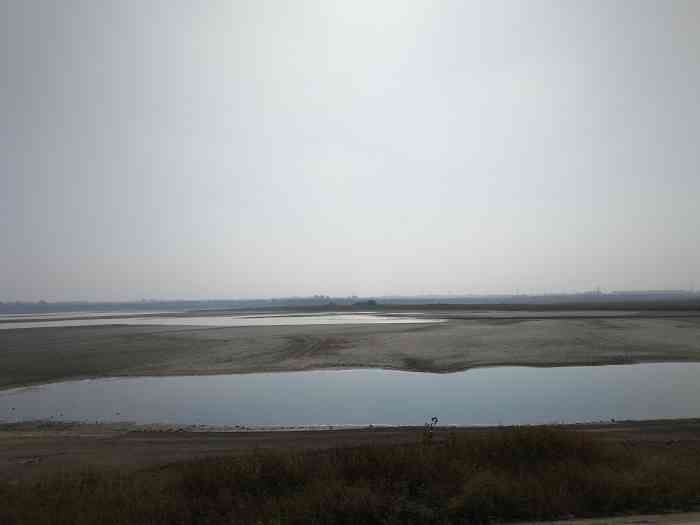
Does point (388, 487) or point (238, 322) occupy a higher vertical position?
point (388, 487)

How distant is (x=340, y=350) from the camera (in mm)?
34000

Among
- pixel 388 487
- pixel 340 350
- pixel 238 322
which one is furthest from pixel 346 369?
pixel 238 322

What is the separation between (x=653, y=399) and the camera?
59.2 ft

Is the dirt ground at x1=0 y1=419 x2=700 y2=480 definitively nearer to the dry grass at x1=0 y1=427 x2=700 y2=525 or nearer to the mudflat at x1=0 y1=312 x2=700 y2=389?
the dry grass at x1=0 y1=427 x2=700 y2=525

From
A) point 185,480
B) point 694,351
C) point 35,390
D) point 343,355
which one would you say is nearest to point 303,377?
point 343,355

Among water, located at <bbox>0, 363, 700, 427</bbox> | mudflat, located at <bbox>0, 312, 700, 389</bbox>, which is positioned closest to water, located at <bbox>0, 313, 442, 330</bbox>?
mudflat, located at <bbox>0, 312, 700, 389</bbox>

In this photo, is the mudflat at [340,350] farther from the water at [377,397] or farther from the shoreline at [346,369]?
the water at [377,397]

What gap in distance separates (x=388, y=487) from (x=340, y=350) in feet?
82.3

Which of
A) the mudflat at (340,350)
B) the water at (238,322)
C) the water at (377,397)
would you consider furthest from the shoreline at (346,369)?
the water at (238,322)

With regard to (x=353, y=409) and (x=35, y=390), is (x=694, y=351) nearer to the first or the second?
(x=353, y=409)

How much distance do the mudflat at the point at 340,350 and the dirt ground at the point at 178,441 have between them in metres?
12.2

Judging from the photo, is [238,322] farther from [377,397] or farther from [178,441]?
[178,441]

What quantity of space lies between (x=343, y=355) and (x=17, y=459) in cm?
2122

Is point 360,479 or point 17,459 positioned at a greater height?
point 360,479
